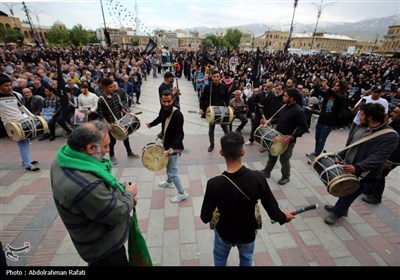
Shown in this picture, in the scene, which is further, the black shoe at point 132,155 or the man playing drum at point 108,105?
the black shoe at point 132,155

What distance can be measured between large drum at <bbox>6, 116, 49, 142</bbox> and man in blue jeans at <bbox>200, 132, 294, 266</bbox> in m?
4.65

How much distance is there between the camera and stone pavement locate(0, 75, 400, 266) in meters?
3.18

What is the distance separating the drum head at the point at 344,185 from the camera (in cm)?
325

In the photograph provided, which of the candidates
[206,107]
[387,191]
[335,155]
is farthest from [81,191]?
[387,191]

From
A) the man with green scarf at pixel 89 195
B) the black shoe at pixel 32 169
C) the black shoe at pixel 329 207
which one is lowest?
the black shoe at pixel 32 169

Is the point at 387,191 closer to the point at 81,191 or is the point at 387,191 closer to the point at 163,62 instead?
the point at 81,191

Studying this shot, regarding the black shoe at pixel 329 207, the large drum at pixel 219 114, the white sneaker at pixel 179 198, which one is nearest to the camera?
the black shoe at pixel 329 207

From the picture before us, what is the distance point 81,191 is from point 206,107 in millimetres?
4906

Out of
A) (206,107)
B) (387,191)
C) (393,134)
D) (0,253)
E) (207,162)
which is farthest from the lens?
(206,107)

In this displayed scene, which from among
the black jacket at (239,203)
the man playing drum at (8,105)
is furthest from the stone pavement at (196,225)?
the man playing drum at (8,105)

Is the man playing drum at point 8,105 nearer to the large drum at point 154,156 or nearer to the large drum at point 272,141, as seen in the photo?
the large drum at point 154,156

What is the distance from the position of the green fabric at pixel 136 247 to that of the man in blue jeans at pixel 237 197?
738 millimetres

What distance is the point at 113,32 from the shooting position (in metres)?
102

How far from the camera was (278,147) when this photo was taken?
4480 mm
